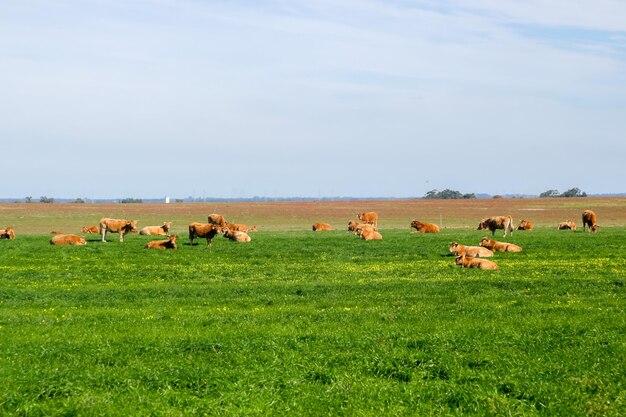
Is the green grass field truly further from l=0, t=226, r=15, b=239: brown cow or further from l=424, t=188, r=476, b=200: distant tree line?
l=424, t=188, r=476, b=200: distant tree line

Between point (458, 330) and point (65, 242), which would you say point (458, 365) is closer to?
point (458, 330)

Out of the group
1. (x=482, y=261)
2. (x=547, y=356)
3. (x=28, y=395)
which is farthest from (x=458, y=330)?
(x=482, y=261)

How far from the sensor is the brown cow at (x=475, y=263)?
25.9 metres

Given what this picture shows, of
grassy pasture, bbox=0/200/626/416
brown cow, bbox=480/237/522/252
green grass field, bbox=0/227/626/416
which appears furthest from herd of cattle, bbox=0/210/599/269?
green grass field, bbox=0/227/626/416

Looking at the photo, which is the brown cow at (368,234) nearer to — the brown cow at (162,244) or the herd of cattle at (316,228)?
the herd of cattle at (316,228)

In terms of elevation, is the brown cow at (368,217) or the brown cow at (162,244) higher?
the brown cow at (368,217)

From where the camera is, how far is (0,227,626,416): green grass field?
10.2 meters

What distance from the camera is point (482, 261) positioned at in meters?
26.3

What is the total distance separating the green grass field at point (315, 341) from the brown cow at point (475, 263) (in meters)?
0.89

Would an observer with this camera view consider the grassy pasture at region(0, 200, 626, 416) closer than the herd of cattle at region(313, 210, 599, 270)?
Yes

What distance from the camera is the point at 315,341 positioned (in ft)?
44.5

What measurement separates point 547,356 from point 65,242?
3036 cm

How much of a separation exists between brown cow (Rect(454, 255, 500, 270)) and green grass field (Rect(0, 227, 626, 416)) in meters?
0.89

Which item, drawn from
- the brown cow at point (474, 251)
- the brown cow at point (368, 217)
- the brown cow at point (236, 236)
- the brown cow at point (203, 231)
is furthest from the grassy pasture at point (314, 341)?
the brown cow at point (368, 217)
